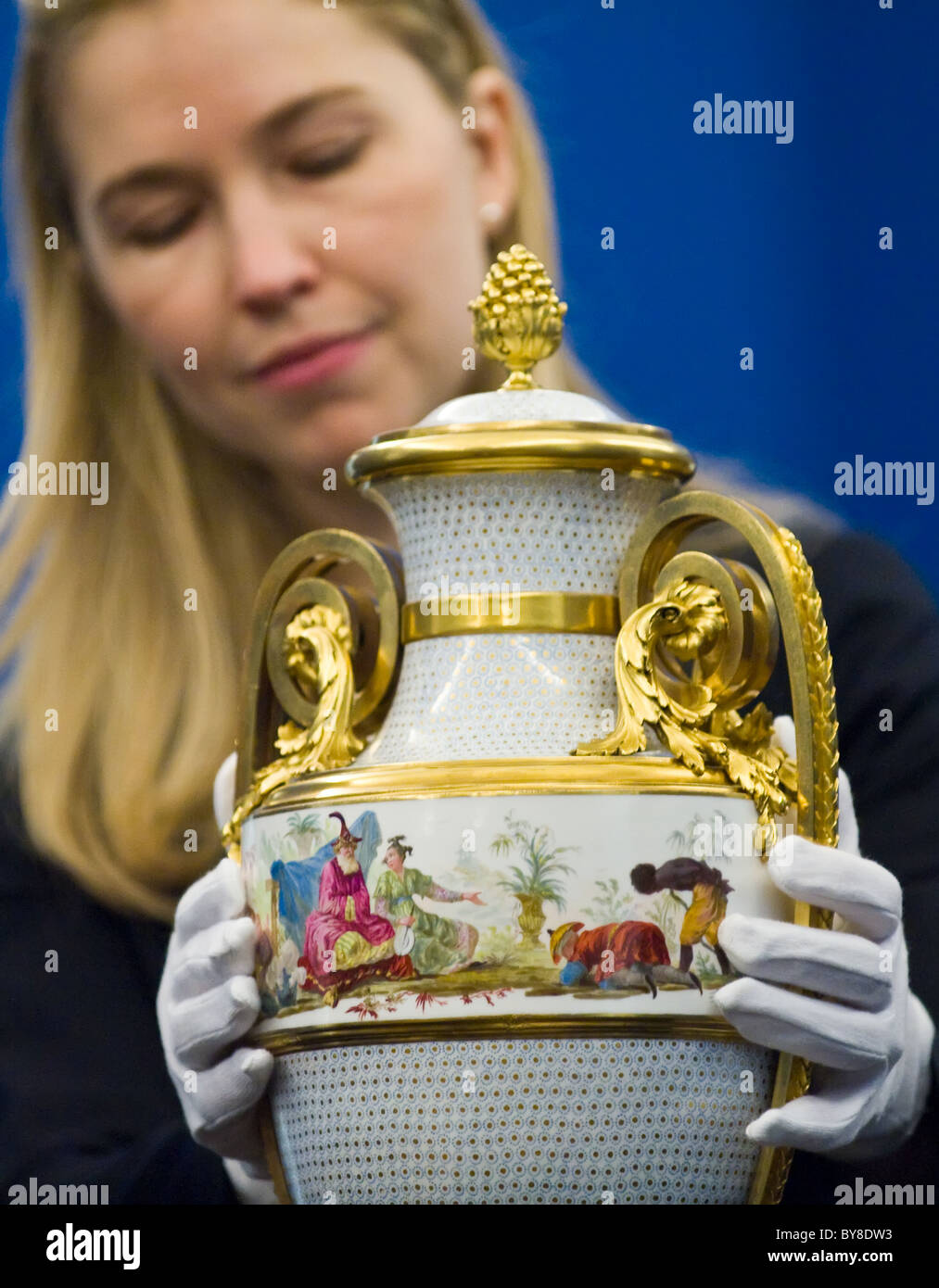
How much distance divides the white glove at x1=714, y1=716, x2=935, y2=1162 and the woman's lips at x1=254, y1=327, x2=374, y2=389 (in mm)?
1186

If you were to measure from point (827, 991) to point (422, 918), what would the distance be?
326 millimetres

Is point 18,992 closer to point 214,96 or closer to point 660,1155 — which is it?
point 214,96

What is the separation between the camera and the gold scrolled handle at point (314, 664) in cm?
227

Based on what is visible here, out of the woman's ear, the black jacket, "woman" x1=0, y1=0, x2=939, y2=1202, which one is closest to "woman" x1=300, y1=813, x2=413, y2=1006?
the black jacket

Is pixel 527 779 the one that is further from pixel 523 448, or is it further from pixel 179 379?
pixel 179 379

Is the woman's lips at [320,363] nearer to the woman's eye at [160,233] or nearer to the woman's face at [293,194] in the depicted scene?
the woman's face at [293,194]

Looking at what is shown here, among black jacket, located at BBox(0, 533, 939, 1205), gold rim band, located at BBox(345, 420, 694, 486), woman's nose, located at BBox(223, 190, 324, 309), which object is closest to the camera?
gold rim band, located at BBox(345, 420, 694, 486)

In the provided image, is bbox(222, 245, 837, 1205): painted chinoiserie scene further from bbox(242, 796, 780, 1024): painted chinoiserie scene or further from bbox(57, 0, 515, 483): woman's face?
bbox(57, 0, 515, 483): woman's face

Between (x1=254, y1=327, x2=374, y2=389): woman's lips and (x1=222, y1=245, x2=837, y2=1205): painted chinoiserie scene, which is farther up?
(x1=254, y1=327, x2=374, y2=389): woman's lips

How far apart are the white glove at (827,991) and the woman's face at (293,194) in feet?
3.89

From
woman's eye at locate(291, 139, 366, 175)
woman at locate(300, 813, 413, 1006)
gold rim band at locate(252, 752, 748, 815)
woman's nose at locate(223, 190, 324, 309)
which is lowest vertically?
woman at locate(300, 813, 413, 1006)

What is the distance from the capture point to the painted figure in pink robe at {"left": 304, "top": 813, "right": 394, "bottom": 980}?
6.88ft

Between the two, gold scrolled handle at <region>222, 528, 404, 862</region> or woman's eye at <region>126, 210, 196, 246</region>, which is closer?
gold scrolled handle at <region>222, 528, 404, 862</region>

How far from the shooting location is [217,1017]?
7.37ft
